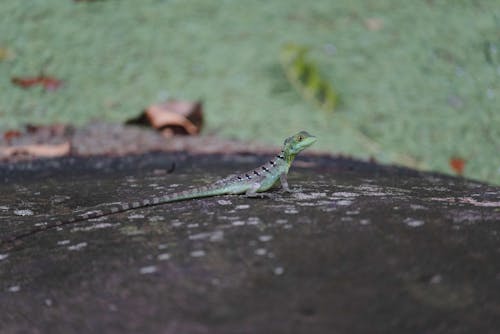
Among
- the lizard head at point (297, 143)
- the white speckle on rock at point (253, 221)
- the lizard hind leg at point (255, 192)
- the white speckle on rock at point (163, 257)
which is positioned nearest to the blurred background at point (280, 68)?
the lizard head at point (297, 143)

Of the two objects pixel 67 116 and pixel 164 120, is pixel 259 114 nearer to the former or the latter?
pixel 164 120

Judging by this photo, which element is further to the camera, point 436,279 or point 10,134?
point 10,134

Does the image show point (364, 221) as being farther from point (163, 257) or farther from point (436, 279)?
point (163, 257)

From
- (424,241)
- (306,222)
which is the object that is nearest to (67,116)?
(306,222)

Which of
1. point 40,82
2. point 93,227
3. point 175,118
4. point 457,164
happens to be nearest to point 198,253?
point 93,227

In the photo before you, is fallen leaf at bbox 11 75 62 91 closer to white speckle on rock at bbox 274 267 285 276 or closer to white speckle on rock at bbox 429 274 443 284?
white speckle on rock at bbox 274 267 285 276
